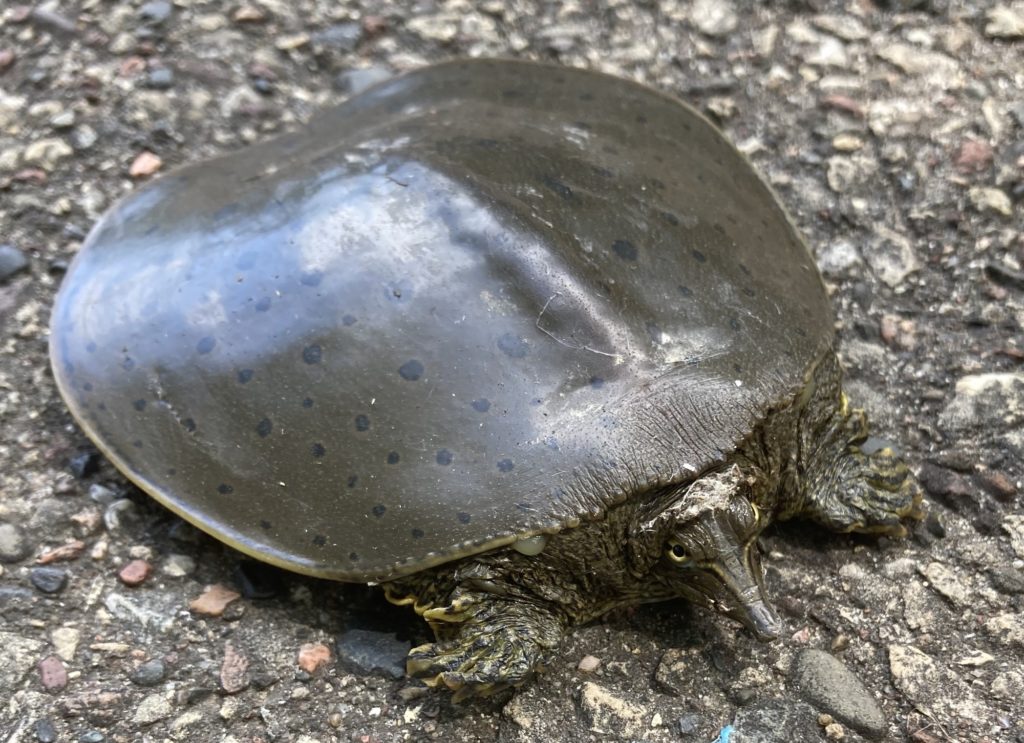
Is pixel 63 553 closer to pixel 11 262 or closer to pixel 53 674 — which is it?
pixel 53 674

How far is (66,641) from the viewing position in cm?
248

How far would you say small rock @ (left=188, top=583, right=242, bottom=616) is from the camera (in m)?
2.56

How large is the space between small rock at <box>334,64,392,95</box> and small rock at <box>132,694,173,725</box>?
7.53ft

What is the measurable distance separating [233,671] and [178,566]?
348mm

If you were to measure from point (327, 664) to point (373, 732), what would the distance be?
0.69ft

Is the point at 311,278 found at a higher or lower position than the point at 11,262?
higher

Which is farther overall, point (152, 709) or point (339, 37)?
point (339, 37)

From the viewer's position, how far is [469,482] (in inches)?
88.4

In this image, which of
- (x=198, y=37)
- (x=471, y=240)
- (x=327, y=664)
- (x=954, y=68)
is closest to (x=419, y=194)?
(x=471, y=240)

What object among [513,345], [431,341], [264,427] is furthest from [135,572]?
[513,345]

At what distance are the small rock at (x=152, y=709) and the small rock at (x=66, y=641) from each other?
0.23m

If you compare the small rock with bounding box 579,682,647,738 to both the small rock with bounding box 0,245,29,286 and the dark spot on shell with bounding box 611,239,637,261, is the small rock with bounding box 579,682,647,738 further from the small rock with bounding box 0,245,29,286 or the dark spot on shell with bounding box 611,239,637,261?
the small rock with bounding box 0,245,29,286

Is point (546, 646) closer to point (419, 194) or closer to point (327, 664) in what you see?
point (327, 664)

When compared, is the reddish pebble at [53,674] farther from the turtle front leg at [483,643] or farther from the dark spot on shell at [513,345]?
the dark spot on shell at [513,345]
